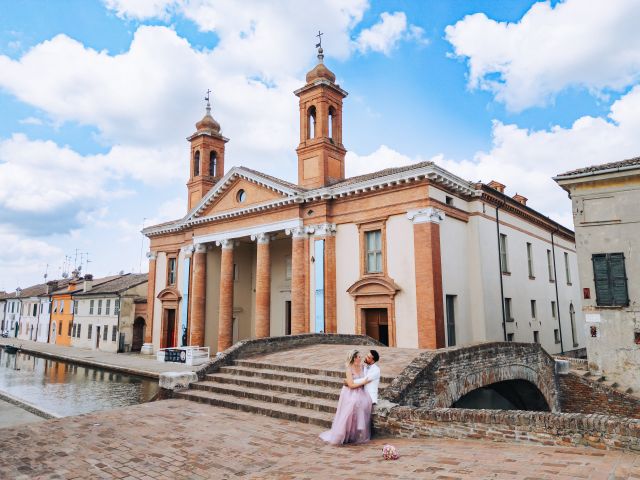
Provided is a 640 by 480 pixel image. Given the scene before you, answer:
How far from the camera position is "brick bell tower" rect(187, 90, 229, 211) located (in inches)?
1177

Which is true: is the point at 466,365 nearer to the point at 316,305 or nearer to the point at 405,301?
the point at 405,301

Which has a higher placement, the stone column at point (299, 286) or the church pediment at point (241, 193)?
the church pediment at point (241, 193)

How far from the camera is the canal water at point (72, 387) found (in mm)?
15148

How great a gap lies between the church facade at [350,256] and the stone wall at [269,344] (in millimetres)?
2407

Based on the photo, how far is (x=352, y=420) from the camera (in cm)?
703

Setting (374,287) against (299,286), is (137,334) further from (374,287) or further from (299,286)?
(374,287)

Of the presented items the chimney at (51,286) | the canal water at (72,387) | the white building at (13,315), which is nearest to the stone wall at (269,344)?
the canal water at (72,387)

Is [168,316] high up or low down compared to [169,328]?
up

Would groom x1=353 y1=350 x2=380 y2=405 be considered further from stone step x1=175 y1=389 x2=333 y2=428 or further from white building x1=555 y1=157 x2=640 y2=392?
white building x1=555 y1=157 x2=640 y2=392

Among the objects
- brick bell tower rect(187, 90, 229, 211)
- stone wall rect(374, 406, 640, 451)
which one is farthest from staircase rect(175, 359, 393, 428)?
brick bell tower rect(187, 90, 229, 211)

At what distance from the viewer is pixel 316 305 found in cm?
2047

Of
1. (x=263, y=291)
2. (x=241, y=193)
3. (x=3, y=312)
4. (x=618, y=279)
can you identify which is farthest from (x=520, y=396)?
(x=3, y=312)

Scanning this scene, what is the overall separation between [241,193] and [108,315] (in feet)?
58.5

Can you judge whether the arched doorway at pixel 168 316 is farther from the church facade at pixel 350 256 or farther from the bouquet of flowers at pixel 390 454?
the bouquet of flowers at pixel 390 454
